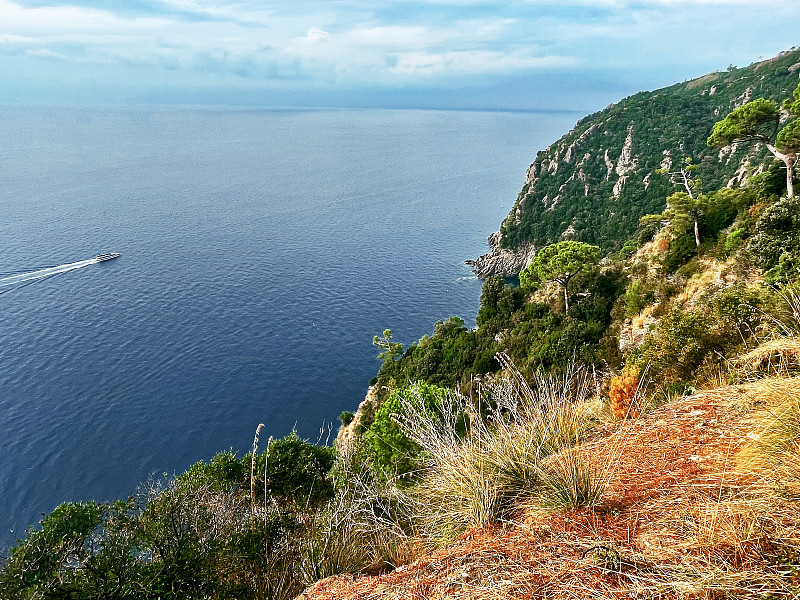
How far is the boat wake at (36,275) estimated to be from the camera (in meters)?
60.6

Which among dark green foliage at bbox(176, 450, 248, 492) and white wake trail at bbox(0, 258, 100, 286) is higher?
dark green foliage at bbox(176, 450, 248, 492)

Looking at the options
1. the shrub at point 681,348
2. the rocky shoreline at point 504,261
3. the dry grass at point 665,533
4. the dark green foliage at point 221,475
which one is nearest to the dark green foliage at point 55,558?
the dark green foliage at point 221,475

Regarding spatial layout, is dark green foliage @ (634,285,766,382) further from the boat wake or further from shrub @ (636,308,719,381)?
the boat wake

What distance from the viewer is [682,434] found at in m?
4.68

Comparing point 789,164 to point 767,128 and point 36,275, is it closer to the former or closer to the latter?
point 767,128

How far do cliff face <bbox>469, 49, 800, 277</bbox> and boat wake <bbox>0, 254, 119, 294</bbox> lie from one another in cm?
5853

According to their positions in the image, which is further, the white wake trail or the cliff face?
the cliff face

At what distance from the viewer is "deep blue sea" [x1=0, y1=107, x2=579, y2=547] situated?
135ft

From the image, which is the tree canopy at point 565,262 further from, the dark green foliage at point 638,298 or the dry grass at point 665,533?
the dry grass at point 665,533

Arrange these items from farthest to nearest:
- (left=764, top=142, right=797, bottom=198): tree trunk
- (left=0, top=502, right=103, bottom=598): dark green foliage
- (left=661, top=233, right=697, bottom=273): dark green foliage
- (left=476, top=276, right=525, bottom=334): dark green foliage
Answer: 1. (left=476, top=276, right=525, bottom=334): dark green foliage
2. (left=661, top=233, right=697, bottom=273): dark green foliage
3. (left=764, top=142, right=797, bottom=198): tree trunk
4. (left=0, top=502, right=103, bottom=598): dark green foliage

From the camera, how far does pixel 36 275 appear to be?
63375 millimetres

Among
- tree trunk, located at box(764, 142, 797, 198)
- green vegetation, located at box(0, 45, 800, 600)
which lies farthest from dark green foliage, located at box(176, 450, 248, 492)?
tree trunk, located at box(764, 142, 797, 198)

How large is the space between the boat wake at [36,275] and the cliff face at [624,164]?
192ft

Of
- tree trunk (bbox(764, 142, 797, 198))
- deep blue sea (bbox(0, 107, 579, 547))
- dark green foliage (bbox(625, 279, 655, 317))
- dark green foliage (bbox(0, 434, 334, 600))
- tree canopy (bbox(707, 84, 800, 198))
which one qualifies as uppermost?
tree canopy (bbox(707, 84, 800, 198))
